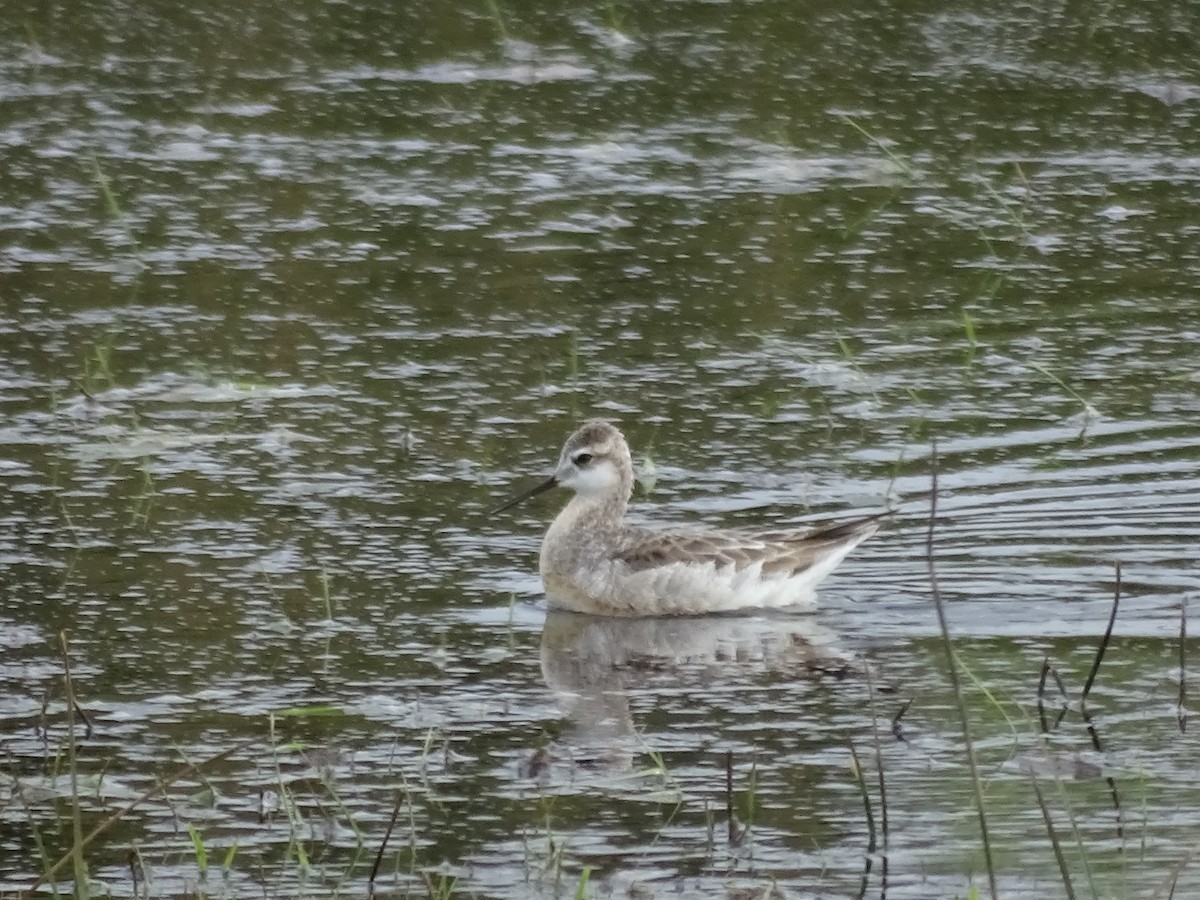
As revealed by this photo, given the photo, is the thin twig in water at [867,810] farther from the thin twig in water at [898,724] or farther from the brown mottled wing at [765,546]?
the brown mottled wing at [765,546]

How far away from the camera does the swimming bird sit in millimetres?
9445

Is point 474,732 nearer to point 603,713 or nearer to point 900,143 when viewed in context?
point 603,713

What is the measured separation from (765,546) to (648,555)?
20.8 inches

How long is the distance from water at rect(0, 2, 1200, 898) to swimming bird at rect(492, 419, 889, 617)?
166 mm

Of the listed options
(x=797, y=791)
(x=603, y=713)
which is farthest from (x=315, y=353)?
(x=797, y=791)

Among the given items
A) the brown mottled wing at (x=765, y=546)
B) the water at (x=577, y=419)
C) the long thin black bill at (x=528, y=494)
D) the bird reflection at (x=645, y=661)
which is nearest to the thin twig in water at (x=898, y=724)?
the water at (x=577, y=419)

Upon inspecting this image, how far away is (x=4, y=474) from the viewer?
10.3 meters

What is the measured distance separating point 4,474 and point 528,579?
2156mm

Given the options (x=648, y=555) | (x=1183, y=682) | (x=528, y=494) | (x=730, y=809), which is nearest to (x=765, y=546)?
(x=648, y=555)

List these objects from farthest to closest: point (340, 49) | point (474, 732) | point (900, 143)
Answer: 1. point (340, 49)
2. point (900, 143)
3. point (474, 732)

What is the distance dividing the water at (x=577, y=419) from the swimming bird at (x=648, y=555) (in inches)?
6.5

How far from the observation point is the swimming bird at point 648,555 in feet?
31.0

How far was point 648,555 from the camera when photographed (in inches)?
381

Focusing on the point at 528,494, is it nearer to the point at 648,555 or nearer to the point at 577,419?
the point at 648,555
